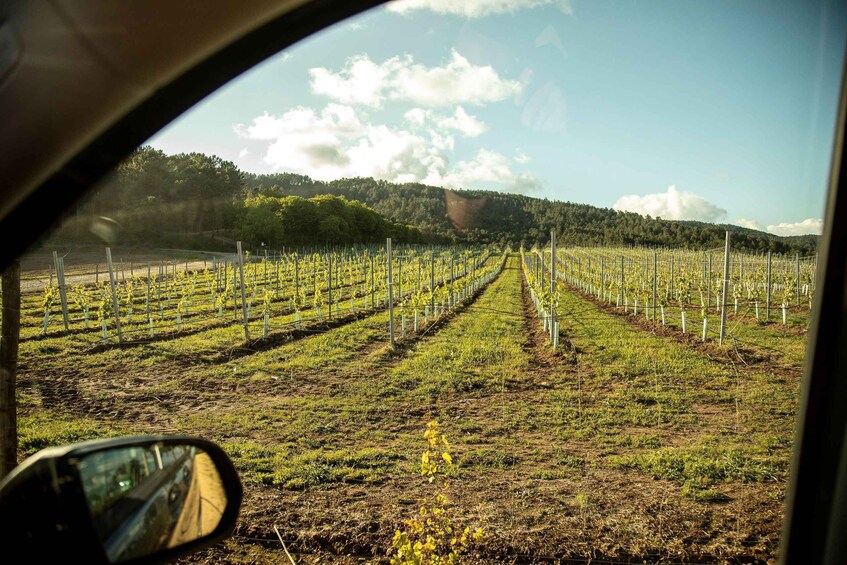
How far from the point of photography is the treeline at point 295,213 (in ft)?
9.18

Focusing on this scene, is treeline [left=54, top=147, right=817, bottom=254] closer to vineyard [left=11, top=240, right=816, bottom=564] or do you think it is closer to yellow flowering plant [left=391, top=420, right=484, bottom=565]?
vineyard [left=11, top=240, right=816, bottom=564]

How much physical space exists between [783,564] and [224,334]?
1035 centimetres

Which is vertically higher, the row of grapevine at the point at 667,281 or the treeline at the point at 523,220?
the treeline at the point at 523,220

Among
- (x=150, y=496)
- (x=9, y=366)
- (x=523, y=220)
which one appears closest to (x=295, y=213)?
(x=523, y=220)

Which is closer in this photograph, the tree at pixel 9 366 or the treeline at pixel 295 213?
the tree at pixel 9 366

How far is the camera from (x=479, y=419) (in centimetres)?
553

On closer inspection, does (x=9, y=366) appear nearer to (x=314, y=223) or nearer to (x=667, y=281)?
(x=667, y=281)

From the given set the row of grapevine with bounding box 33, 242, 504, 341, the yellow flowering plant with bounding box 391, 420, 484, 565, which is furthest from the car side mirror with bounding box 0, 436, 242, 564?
the row of grapevine with bounding box 33, 242, 504, 341

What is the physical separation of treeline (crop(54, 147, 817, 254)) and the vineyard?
1.28 m

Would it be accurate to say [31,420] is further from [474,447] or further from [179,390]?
[474,447]

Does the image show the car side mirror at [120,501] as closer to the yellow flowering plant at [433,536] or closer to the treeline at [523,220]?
the yellow flowering plant at [433,536]

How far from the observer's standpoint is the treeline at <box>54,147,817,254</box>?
280 cm

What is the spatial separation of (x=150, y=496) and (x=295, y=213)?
1951 cm

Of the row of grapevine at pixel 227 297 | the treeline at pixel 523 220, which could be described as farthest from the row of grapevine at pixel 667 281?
the row of grapevine at pixel 227 297
